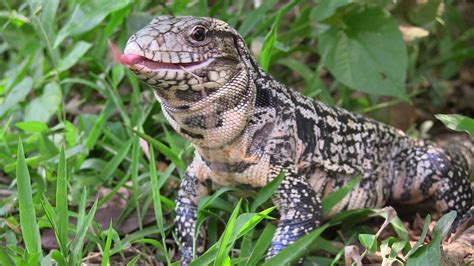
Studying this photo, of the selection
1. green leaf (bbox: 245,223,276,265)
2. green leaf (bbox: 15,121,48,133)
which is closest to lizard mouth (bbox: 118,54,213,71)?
green leaf (bbox: 245,223,276,265)

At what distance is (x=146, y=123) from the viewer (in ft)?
18.6

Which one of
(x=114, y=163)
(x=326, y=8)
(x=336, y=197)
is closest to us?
(x=336, y=197)

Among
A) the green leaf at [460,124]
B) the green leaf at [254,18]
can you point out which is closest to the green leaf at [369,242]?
the green leaf at [460,124]

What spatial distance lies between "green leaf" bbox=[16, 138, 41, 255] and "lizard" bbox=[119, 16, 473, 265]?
2.50 ft

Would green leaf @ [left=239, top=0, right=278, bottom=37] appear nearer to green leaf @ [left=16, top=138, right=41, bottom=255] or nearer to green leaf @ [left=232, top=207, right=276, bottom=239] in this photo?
green leaf @ [left=232, top=207, right=276, bottom=239]

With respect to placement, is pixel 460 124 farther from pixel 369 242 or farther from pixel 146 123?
pixel 146 123

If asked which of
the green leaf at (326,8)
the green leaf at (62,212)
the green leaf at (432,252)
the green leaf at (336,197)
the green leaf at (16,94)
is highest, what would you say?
the green leaf at (326,8)

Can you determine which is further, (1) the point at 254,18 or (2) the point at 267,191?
(1) the point at 254,18

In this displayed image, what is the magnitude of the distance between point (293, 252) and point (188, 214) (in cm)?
97

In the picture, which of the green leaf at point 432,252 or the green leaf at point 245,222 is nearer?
the green leaf at point 432,252

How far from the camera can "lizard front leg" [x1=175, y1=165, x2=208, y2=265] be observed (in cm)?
464

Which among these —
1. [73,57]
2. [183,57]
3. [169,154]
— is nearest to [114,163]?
[169,154]

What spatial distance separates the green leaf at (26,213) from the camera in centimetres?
380

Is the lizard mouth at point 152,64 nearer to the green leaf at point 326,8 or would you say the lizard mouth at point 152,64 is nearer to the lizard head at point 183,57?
the lizard head at point 183,57
